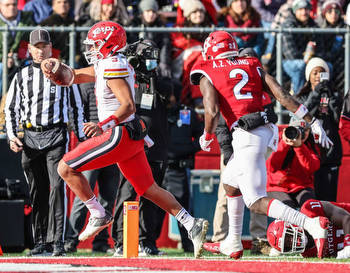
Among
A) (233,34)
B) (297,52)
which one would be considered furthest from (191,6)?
(297,52)

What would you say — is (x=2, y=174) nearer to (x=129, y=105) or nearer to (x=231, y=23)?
(x=129, y=105)

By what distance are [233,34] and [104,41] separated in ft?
10.8

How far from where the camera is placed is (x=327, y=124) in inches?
364

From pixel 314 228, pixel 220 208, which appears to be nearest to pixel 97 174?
pixel 220 208

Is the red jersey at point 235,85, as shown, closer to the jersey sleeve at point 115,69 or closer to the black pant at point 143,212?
the jersey sleeve at point 115,69

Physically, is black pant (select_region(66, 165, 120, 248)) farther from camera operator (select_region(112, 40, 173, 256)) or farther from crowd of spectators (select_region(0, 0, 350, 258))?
crowd of spectators (select_region(0, 0, 350, 258))

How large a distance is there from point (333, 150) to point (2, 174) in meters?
3.47

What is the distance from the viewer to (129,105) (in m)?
7.03

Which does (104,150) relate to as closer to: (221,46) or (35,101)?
(221,46)

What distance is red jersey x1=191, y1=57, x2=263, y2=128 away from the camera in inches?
284

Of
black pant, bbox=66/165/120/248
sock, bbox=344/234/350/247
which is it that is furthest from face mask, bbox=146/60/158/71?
sock, bbox=344/234/350/247

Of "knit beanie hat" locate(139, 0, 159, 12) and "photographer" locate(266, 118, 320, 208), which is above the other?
"knit beanie hat" locate(139, 0, 159, 12)

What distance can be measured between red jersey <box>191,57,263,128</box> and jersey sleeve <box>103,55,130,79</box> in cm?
59

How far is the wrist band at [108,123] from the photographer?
22.7 feet
